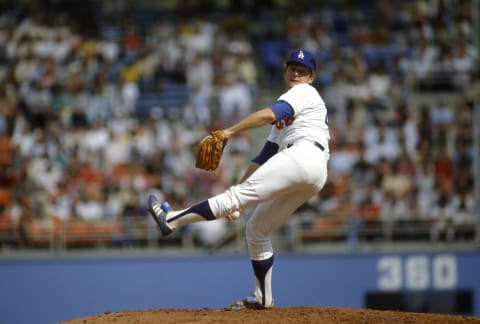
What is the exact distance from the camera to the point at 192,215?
8039mm

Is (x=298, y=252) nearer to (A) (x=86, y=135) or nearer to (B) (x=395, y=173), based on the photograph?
(B) (x=395, y=173)

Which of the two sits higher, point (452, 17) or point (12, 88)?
point (452, 17)

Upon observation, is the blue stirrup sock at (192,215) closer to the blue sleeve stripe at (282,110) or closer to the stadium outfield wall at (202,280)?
the blue sleeve stripe at (282,110)

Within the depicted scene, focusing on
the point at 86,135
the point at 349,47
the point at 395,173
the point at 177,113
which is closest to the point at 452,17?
the point at 349,47

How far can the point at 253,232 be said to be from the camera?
844 cm

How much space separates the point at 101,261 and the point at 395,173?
4.86 metres

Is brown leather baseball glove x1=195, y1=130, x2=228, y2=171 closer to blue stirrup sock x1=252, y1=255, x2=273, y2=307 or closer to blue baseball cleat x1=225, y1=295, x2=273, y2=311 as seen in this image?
blue stirrup sock x1=252, y1=255, x2=273, y2=307

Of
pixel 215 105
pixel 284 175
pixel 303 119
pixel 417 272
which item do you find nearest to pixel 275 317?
pixel 284 175

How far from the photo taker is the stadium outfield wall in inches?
587

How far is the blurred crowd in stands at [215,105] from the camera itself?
15094mm

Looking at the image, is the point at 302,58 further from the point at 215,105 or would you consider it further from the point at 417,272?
the point at 215,105

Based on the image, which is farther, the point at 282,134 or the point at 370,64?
the point at 370,64

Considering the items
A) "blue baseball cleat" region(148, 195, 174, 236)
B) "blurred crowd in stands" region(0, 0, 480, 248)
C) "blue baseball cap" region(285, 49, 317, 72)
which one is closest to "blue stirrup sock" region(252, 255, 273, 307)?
"blue baseball cleat" region(148, 195, 174, 236)

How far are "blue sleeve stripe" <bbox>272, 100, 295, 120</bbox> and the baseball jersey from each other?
5cm
